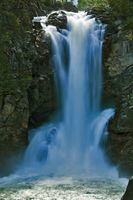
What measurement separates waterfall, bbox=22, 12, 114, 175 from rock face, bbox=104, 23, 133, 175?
1.64ft

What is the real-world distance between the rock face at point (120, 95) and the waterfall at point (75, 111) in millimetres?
499

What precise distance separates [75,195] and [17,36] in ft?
37.5

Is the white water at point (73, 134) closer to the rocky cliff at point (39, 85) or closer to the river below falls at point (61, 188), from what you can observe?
the river below falls at point (61, 188)

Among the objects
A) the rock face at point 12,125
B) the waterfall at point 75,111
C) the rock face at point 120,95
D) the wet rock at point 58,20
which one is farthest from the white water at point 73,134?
the rock face at point 12,125

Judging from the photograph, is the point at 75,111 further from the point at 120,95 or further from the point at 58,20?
the point at 58,20

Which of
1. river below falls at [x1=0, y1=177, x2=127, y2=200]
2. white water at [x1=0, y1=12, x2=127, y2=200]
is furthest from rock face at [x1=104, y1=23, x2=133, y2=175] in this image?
river below falls at [x1=0, y1=177, x2=127, y2=200]

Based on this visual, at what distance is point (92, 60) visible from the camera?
27.2 metres

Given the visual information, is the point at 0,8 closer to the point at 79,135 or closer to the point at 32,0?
the point at 32,0

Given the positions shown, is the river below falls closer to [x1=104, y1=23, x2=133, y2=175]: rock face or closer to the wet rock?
[x1=104, y1=23, x2=133, y2=175]: rock face

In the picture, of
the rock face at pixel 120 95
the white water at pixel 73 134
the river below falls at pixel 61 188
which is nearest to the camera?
the river below falls at pixel 61 188

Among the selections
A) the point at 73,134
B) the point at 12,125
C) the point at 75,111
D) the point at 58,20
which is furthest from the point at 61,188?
the point at 58,20

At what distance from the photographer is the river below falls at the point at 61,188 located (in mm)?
16438

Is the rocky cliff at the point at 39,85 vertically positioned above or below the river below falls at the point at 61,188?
above

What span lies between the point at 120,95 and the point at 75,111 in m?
2.66
